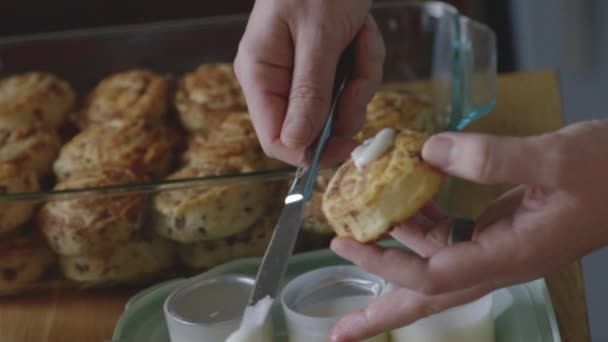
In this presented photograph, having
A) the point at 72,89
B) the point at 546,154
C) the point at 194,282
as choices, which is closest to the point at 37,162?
the point at 72,89

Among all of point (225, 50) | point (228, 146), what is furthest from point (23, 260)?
point (225, 50)

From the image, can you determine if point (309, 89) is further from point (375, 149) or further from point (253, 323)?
point (253, 323)

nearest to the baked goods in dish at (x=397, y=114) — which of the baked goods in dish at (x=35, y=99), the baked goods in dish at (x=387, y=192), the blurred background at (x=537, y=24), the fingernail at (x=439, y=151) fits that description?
the baked goods in dish at (x=387, y=192)

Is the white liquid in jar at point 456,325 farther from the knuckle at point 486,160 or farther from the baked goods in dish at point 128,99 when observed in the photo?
the baked goods in dish at point 128,99

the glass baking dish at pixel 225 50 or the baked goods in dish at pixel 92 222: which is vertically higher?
the glass baking dish at pixel 225 50

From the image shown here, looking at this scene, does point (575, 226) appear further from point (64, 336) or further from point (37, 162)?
point (37, 162)

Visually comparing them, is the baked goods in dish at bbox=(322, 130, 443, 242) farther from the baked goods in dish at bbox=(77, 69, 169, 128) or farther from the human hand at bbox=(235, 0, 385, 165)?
the baked goods in dish at bbox=(77, 69, 169, 128)
